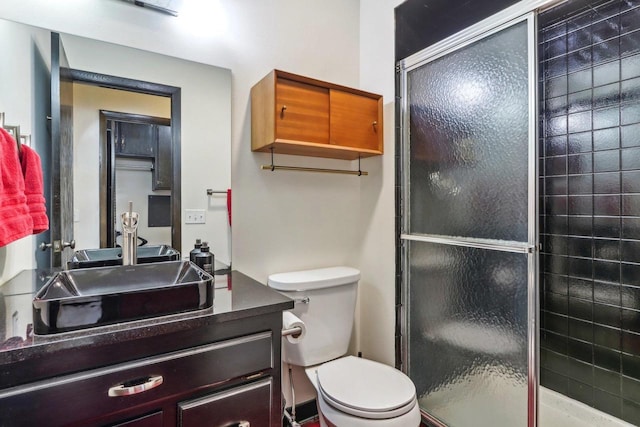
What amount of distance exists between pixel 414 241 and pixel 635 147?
1.12 meters

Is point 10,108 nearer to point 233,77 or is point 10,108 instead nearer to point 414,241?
point 233,77

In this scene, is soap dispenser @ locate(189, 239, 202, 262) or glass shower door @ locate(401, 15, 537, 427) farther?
soap dispenser @ locate(189, 239, 202, 262)

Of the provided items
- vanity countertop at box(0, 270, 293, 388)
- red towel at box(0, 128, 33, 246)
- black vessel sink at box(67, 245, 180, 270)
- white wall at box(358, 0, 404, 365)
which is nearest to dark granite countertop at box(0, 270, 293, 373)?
vanity countertop at box(0, 270, 293, 388)

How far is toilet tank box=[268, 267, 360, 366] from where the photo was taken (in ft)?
5.16

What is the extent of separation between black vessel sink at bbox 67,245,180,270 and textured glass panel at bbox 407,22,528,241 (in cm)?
121

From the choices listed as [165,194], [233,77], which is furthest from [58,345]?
[233,77]

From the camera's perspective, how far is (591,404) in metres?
A: 1.70

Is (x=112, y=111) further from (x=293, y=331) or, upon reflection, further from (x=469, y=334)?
(x=469, y=334)

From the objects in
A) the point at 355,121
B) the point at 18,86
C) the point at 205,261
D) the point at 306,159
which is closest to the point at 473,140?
the point at 355,121

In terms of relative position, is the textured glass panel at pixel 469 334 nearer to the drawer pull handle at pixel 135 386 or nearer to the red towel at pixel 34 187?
the drawer pull handle at pixel 135 386

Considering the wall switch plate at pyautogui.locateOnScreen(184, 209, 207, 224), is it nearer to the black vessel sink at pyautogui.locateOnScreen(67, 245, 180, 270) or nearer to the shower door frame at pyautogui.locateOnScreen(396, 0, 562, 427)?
the black vessel sink at pyautogui.locateOnScreen(67, 245, 180, 270)

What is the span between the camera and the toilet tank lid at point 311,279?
1563 mm

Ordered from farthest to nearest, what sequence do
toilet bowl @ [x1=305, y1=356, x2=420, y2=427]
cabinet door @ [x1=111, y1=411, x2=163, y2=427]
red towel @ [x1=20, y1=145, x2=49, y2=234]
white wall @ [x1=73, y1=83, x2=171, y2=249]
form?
white wall @ [x1=73, y1=83, x2=171, y2=249] → toilet bowl @ [x1=305, y1=356, x2=420, y2=427] → red towel @ [x1=20, y1=145, x2=49, y2=234] → cabinet door @ [x1=111, y1=411, x2=163, y2=427]

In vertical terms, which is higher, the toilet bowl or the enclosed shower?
the enclosed shower
